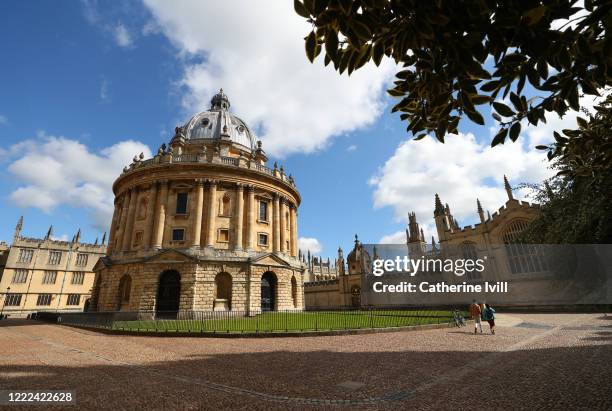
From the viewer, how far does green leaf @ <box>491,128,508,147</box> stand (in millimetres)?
3304

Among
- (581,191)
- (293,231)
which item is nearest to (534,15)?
(581,191)

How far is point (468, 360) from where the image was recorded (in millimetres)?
8438

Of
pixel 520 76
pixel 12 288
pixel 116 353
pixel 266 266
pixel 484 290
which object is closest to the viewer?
pixel 520 76

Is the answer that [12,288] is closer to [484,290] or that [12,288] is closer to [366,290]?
[366,290]

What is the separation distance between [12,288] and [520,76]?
6478 cm

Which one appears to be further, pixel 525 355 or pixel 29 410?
pixel 525 355

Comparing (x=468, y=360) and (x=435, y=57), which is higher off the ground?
(x=435, y=57)

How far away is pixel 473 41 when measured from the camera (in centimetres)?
252

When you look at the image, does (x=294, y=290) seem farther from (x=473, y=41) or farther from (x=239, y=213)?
(x=473, y=41)

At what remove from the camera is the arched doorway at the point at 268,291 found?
27.6 m

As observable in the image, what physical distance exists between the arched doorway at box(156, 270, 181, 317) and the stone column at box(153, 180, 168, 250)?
2725 mm

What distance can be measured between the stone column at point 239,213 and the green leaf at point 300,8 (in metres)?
26.0

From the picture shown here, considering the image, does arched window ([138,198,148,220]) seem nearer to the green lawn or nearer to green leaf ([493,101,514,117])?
the green lawn

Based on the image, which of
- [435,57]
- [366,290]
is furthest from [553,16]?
[366,290]
